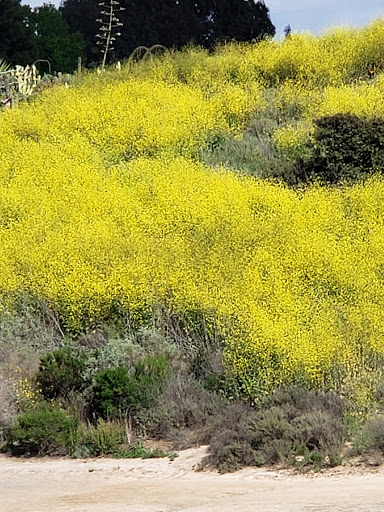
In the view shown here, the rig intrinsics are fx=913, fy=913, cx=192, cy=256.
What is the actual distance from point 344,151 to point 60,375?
7.22m

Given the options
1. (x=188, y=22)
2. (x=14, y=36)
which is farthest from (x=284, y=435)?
(x=14, y=36)

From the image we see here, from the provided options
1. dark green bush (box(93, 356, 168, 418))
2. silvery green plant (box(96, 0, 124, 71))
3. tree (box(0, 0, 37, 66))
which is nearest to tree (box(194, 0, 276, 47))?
silvery green plant (box(96, 0, 124, 71))

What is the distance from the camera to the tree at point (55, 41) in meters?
39.8

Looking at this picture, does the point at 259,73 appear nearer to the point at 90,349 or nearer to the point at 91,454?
the point at 90,349

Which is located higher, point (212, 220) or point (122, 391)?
point (212, 220)

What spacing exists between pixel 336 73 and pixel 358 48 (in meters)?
1.21

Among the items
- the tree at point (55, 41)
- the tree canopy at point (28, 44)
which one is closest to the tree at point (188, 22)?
the tree at point (55, 41)

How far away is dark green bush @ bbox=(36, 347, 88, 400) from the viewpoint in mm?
10078

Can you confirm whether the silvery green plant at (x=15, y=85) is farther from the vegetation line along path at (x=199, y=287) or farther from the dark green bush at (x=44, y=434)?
the dark green bush at (x=44, y=434)

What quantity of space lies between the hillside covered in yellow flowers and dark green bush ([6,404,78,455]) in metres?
1.86

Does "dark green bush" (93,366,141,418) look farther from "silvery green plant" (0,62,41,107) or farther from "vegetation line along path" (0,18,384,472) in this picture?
"silvery green plant" (0,62,41,107)

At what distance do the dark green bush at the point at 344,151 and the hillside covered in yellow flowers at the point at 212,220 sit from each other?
47cm

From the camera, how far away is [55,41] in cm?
4181

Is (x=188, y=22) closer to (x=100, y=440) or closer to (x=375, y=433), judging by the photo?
(x=100, y=440)
